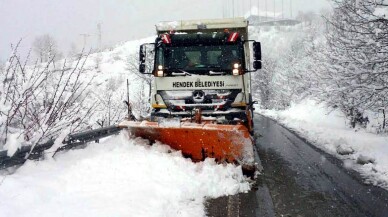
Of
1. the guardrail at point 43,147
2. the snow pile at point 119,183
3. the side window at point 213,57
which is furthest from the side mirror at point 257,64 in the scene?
the guardrail at point 43,147

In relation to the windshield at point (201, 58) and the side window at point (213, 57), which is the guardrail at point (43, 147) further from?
the side window at point (213, 57)

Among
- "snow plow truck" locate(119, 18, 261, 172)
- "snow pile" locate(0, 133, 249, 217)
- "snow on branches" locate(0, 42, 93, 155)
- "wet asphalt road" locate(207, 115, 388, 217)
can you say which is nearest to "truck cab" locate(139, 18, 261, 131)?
"snow plow truck" locate(119, 18, 261, 172)

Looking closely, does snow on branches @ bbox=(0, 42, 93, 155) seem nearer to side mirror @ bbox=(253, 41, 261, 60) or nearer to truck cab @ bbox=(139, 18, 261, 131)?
truck cab @ bbox=(139, 18, 261, 131)

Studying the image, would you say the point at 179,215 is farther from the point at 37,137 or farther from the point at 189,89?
the point at 189,89

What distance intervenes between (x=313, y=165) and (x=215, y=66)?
3115 millimetres

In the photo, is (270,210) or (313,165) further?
(313,165)

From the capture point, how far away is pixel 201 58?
859 centimetres

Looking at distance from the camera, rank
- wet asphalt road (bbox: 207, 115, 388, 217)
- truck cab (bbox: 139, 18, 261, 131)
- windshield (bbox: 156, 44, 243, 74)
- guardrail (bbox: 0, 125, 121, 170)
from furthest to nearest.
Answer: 1. windshield (bbox: 156, 44, 243, 74)
2. truck cab (bbox: 139, 18, 261, 131)
3. guardrail (bbox: 0, 125, 121, 170)
4. wet asphalt road (bbox: 207, 115, 388, 217)

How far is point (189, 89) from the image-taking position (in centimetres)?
835

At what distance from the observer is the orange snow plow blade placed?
262 inches

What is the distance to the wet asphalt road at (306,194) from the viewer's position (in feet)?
16.9

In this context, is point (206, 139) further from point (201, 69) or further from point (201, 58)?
point (201, 58)

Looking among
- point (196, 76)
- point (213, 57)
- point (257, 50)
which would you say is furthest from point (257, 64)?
point (196, 76)

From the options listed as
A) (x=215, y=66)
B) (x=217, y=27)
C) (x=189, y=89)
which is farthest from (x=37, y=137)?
(x=217, y=27)
